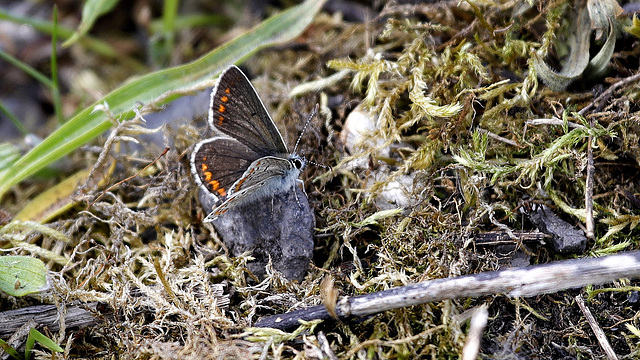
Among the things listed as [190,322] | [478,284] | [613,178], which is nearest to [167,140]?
[190,322]

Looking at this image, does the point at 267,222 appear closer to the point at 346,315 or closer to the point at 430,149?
the point at 346,315

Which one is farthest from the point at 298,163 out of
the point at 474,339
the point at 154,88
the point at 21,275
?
the point at 21,275

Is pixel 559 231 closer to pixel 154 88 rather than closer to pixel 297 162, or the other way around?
pixel 297 162

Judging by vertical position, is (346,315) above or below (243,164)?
below

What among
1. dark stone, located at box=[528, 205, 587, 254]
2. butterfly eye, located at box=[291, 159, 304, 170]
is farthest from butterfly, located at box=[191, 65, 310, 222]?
dark stone, located at box=[528, 205, 587, 254]

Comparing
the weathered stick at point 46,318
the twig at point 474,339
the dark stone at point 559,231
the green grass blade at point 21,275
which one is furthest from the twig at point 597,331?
the green grass blade at point 21,275

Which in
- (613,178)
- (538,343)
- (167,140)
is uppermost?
(167,140)

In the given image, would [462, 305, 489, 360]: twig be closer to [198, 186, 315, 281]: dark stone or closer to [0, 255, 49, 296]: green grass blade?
[198, 186, 315, 281]: dark stone
